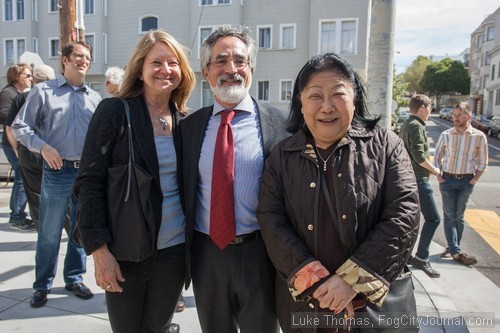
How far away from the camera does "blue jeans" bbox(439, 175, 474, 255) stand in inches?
203

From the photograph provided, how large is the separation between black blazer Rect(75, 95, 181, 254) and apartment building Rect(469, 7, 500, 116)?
5070 centimetres

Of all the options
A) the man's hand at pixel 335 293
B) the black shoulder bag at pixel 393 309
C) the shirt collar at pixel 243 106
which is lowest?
the black shoulder bag at pixel 393 309

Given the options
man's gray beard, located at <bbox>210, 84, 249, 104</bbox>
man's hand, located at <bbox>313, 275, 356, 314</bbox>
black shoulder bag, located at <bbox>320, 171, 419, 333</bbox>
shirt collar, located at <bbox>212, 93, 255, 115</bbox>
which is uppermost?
man's gray beard, located at <bbox>210, 84, 249, 104</bbox>

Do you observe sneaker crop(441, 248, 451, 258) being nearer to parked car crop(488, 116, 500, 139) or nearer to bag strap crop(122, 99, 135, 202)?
bag strap crop(122, 99, 135, 202)

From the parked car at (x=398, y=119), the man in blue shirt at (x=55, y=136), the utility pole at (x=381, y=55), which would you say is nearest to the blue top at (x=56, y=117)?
the man in blue shirt at (x=55, y=136)

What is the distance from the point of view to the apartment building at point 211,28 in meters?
21.9

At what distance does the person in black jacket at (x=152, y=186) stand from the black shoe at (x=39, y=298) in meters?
1.57

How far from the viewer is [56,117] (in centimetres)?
346

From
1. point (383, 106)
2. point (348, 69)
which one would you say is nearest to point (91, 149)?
point (348, 69)

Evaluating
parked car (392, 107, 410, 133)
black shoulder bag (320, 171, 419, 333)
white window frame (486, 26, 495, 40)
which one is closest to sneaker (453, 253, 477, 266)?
black shoulder bag (320, 171, 419, 333)

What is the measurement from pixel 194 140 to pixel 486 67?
6074cm

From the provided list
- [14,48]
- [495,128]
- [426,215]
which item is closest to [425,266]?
[426,215]

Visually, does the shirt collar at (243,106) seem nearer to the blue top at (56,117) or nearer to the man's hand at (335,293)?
the man's hand at (335,293)

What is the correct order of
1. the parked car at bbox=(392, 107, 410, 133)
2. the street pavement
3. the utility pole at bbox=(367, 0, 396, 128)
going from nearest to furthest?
the street pavement, the utility pole at bbox=(367, 0, 396, 128), the parked car at bbox=(392, 107, 410, 133)
